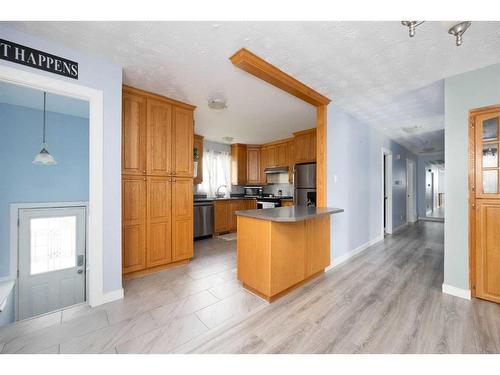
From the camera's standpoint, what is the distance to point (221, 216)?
16.4 feet

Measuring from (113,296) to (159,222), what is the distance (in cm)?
97

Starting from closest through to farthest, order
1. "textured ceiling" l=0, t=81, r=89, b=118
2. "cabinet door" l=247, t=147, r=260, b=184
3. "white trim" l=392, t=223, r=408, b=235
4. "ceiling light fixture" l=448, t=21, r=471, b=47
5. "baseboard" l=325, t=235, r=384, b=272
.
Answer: "ceiling light fixture" l=448, t=21, r=471, b=47, "textured ceiling" l=0, t=81, r=89, b=118, "baseboard" l=325, t=235, r=384, b=272, "white trim" l=392, t=223, r=408, b=235, "cabinet door" l=247, t=147, r=260, b=184

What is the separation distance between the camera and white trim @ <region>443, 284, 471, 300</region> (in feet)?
6.89

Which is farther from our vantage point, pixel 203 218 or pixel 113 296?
pixel 203 218

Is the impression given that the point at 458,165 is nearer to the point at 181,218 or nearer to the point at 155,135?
the point at 181,218

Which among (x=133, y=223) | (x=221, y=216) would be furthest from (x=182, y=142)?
(x=221, y=216)

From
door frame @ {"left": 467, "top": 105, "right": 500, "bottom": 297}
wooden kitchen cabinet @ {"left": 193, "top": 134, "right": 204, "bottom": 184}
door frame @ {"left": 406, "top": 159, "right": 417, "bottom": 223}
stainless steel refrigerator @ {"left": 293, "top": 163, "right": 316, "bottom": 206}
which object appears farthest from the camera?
door frame @ {"left": 406, "top": 159, "right": 417, "bottom": 223}

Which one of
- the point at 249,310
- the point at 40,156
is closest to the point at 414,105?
the point at 249,310

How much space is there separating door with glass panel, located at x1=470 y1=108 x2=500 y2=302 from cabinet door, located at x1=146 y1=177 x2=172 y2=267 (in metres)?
3.58

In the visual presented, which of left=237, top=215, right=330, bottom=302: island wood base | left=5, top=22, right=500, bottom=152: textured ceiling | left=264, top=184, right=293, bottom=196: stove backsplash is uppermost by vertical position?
left=5, top=22, right=500, bottom=152: textured ceiling

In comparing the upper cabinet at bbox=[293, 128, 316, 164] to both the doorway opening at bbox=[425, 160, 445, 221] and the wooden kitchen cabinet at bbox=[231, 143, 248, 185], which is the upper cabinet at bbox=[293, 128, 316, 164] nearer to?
the wooden kitchen cabinet at bbox=[231, 143, 248, 185]

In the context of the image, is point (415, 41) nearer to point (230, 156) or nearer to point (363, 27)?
point (363, 27)

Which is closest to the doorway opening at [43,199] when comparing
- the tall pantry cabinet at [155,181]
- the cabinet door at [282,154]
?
the tall pantry cabinet at [155,181]

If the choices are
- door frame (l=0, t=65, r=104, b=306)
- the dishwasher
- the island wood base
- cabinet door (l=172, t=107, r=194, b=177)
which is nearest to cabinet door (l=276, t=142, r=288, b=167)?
the dishwasher
